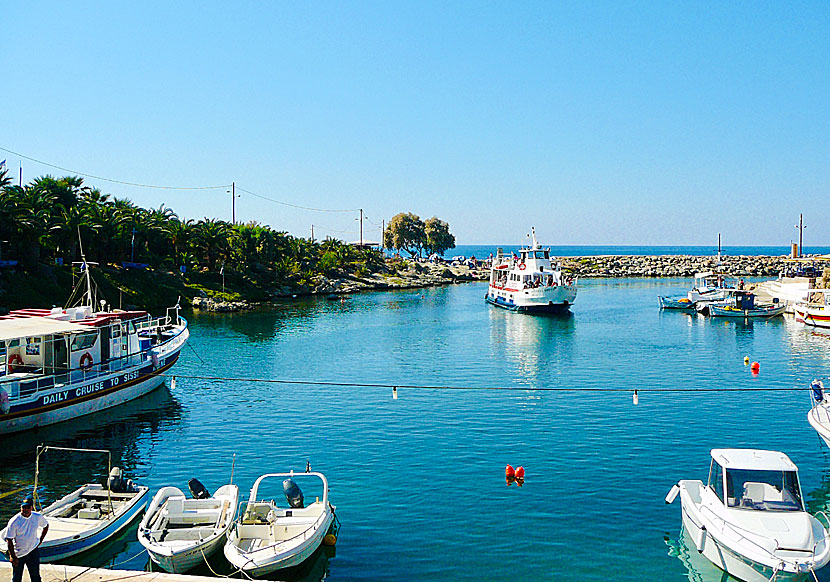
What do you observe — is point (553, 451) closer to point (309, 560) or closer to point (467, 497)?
point (467, 497)

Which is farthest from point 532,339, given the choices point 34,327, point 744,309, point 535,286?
point 34,327

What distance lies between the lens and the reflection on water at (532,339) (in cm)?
5671

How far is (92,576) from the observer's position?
630 inches

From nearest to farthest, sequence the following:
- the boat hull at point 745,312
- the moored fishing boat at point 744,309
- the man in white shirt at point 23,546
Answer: the man in white shirt at point 23,546, the boat hull at point 745,312, the moored fishing boat at point 744,309

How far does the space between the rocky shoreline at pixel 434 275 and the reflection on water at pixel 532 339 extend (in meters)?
37.4

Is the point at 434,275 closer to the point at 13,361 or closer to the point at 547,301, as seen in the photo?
the point at 547,301

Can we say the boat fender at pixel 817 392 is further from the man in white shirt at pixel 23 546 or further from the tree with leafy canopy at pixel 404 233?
the tree with leafy canopy at pixel 404 233

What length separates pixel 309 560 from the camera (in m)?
20.3

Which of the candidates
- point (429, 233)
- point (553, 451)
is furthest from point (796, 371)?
point (429, 233)

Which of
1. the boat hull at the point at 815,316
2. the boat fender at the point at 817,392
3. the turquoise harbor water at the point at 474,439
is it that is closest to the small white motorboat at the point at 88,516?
the turquoise harbor water at the point at 474,439

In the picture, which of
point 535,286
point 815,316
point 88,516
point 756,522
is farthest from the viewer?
point 535,286

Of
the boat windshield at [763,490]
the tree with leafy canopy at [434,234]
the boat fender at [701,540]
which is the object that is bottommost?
the boat fender at [701,540]

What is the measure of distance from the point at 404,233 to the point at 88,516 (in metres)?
174

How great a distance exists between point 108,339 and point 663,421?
31.5m
